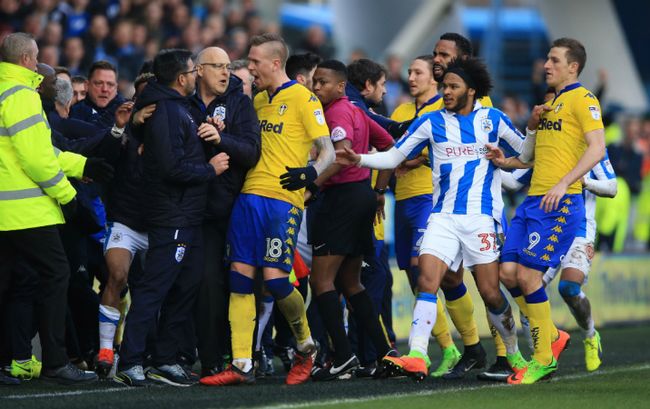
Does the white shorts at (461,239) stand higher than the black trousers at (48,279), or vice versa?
the white shorts at (461,239)

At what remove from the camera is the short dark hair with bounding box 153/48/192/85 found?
29.1 ft

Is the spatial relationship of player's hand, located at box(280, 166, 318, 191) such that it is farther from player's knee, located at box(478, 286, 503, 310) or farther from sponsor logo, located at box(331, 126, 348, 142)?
player's knee, located at box(478, 286, 503, 310)

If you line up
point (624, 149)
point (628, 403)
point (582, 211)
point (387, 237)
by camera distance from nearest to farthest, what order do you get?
point (628, 403) < point (582, 211) < point (387, 237) < point (624, 149)

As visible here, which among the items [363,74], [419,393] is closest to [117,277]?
[419,393]

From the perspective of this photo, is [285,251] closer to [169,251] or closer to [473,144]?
[169,251]

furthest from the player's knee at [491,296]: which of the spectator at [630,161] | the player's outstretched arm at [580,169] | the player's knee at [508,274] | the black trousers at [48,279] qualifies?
the spectator at [630,161]

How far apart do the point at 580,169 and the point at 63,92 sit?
13.1 ft

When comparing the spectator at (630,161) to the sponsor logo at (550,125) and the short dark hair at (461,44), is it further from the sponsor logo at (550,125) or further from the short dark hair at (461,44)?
the sponsor logo at (550,125)

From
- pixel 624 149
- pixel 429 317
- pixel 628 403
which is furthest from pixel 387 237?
pixel 628 403

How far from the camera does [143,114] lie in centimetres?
881

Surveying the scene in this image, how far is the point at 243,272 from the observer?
8852mm

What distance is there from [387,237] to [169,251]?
8074 millimetres

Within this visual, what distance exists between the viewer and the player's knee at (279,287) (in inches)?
348

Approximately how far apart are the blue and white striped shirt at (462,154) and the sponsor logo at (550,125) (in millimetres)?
252
